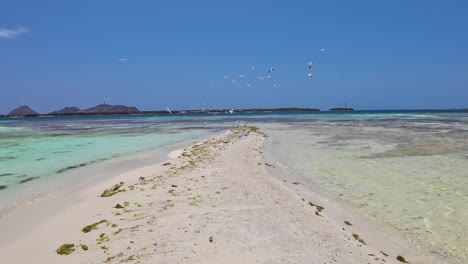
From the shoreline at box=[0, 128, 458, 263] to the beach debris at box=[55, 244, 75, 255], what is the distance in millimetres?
103

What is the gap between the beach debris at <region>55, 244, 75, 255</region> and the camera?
6637 mm

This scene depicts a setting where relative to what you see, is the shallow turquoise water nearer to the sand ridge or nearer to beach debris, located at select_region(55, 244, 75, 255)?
the sand ridge

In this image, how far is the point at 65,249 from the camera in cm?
674

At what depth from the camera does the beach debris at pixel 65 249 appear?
6.64 meters

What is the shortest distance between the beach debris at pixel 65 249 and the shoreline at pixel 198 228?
10cm

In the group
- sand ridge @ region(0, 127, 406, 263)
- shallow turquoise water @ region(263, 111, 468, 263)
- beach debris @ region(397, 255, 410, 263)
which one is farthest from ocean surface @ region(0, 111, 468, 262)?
sand ridge @ region(0, 127, 406, 263)

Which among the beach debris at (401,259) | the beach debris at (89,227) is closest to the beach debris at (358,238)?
the beach debris at (401,259)

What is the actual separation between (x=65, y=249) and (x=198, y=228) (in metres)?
2.50

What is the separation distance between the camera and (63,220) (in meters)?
8.80

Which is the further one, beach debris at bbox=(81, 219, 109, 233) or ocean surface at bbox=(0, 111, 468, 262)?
ocean surface at bbox=(0, 111, 468, 262)

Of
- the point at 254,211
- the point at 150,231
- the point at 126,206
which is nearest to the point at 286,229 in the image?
the point at 254,211

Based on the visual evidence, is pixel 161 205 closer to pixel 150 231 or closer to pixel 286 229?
pixel 150 231

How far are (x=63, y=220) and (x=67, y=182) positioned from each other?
5.40 m

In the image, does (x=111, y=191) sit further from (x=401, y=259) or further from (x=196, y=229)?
(x=401, y=259)
